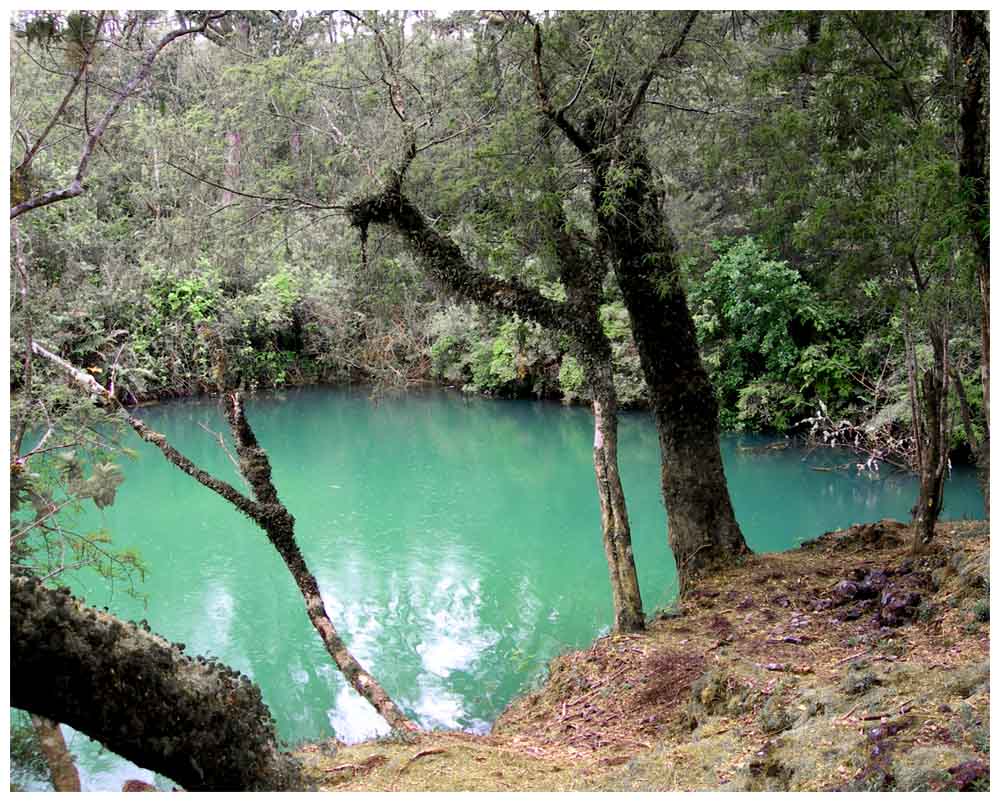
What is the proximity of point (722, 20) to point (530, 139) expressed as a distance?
1.70 m

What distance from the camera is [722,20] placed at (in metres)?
6.14

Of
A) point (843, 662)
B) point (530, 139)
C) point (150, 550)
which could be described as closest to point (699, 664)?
point (843, 662)

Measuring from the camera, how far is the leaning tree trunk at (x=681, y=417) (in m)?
6.36

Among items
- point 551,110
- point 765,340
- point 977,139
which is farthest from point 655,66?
point 765,340

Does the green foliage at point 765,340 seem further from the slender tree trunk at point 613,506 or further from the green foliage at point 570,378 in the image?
the slender tree trunk at point 613,506

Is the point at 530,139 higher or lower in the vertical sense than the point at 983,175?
higher

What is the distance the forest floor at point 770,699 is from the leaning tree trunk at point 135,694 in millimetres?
964

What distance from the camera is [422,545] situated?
10.7 metres

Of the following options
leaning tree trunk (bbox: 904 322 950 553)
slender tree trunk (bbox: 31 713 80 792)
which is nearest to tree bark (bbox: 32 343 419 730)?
slender tree trunk (bbox: 31 713 80 792)

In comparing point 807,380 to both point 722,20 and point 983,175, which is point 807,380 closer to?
point 722,20

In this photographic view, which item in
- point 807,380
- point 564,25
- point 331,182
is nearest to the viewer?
point 564,25

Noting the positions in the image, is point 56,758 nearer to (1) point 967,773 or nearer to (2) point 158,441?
(2) point 158,441

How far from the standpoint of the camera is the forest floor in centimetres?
284

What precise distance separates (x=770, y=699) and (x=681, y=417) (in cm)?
305
